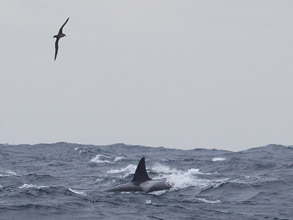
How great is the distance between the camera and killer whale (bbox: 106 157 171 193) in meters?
25.9

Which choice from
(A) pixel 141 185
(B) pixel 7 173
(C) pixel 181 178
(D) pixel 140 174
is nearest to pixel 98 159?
(B) pixel 7 173

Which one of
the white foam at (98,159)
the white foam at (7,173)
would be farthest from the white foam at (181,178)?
the white foam at (7,173)

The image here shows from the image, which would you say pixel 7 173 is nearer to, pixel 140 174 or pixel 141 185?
pixel 140 174

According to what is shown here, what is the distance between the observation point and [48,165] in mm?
43031

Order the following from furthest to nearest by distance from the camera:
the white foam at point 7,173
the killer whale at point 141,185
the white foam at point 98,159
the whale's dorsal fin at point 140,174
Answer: the white foam at point 98,159 < the white foam at point 7,173 < the whale's dorsal fin at point 140,174 < the killer whale at point 141,185

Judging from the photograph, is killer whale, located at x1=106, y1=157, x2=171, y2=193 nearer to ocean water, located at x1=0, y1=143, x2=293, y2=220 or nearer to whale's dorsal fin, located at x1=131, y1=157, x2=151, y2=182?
whale's dorsal fin, located at x1=131, y1=157, x2=151, y2=182

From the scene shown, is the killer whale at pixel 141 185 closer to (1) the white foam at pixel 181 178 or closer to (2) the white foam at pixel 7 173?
(1) the white foam at pixel 181 178

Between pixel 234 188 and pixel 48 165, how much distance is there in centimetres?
1838

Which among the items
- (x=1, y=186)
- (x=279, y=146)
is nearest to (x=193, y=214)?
(x=1, y=186)

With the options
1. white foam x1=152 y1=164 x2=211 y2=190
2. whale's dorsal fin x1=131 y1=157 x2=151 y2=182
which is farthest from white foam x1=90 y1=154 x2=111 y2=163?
whale's dorsal fin x1=131 y1=157 x2=151 y2=182

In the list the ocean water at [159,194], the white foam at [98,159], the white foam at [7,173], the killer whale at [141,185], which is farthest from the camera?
the white foam at [98,159]

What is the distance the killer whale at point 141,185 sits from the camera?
2589 cm

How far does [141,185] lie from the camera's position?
2633 cm

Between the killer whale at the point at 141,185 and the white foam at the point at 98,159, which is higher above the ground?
the white foam at the point at 98,159
